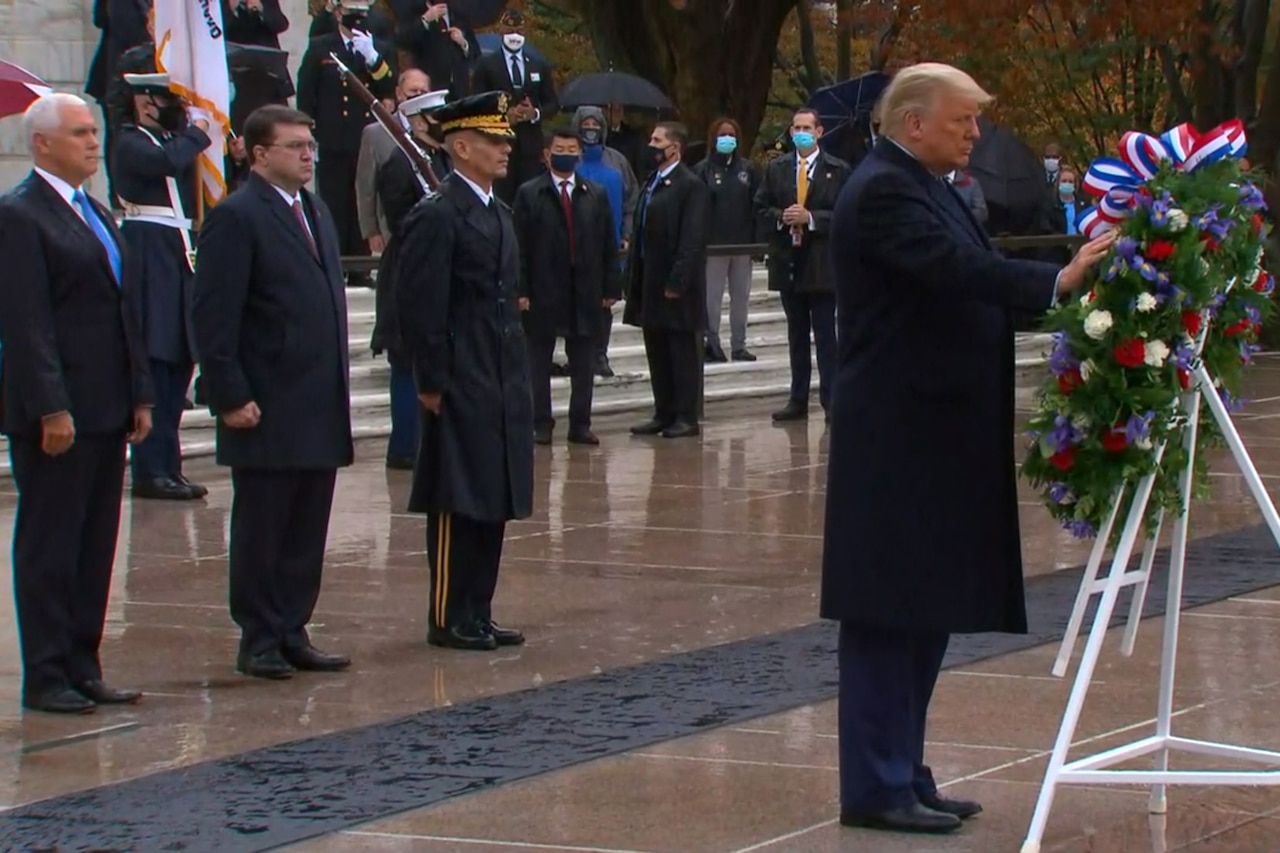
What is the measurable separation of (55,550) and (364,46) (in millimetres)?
10182

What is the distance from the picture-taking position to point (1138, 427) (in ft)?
18.5

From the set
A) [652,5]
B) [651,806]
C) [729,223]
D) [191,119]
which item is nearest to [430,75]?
[729,223]

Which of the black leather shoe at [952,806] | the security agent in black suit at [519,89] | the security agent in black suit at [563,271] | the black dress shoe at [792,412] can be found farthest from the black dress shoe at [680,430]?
the black leather shoe at [952,806]

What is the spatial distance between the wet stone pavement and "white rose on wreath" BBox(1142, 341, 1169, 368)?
1.20 metres

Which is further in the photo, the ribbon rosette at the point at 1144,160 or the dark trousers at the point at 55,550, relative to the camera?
the dark trousers at the point at 55,550

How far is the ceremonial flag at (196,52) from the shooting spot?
46.6ft

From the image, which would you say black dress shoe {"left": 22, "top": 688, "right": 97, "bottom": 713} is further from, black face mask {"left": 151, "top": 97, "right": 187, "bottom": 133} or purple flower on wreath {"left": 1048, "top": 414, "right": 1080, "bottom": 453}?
black face mask {"left": 151, "top": 97, "right": 187, "bottom": 133}

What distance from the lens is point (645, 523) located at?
12023 millimetres

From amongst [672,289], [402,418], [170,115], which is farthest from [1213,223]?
[672,289]

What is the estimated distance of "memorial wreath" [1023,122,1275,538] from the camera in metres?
5.61

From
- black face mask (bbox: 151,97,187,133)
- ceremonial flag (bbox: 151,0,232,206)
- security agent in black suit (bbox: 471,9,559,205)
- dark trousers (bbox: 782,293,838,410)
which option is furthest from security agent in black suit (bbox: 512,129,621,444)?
security agent in black suit (bbox: 471,9,559,205)

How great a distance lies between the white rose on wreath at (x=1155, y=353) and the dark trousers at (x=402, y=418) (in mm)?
8637

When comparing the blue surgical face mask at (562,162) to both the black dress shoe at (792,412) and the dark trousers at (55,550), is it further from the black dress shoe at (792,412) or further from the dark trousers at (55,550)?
the dark trousers at (55,550)

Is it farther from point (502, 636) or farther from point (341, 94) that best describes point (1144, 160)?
point (341, 94)
